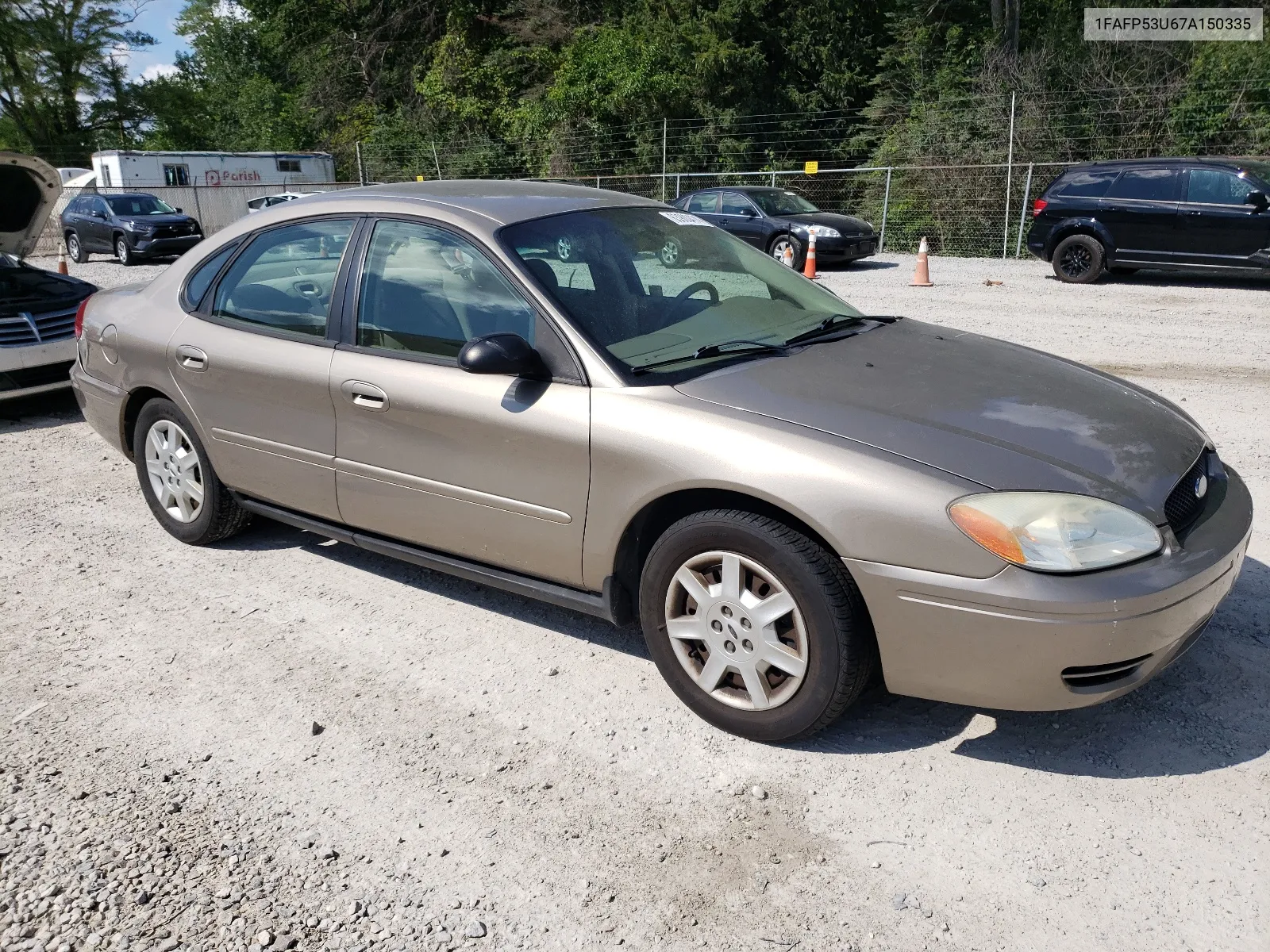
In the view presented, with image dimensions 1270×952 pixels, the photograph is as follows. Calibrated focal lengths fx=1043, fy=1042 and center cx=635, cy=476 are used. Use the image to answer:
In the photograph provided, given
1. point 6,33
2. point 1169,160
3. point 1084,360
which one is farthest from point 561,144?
point 6,33

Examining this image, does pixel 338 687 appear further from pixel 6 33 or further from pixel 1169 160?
pixel 6 33

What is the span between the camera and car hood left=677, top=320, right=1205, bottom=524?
9.70ft

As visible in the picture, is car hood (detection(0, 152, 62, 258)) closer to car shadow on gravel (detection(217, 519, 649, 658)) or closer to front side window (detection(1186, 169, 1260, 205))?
car shadow on gravel (detection(217, 519, 649, 658))

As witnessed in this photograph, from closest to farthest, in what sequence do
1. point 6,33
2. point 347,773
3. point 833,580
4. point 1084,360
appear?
point 833,580 < point 347,773 < point 1084,360 < point 6,33

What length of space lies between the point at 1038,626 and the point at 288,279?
3272 mm

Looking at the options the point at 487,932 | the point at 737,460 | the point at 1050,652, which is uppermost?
the point at 737,460

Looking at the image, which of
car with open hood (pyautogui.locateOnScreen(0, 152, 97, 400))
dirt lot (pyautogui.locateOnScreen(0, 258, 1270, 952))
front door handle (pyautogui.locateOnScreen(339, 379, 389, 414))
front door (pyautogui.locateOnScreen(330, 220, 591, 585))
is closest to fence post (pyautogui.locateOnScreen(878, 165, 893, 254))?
car with open hood (pyautogui.locateOnScreen(0, 152, 97, 400))

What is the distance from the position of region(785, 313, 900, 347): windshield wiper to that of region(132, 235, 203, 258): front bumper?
21.5 m

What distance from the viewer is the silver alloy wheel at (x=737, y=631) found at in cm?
310

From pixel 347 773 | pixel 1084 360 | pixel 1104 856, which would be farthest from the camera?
pixel 1084 360

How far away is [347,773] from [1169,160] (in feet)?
49.2

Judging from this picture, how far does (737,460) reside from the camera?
10.1ft

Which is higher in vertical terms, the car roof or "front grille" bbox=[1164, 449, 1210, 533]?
the car roof

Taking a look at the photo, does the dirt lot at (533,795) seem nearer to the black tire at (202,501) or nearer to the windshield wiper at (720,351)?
the black tire at (202,501)
